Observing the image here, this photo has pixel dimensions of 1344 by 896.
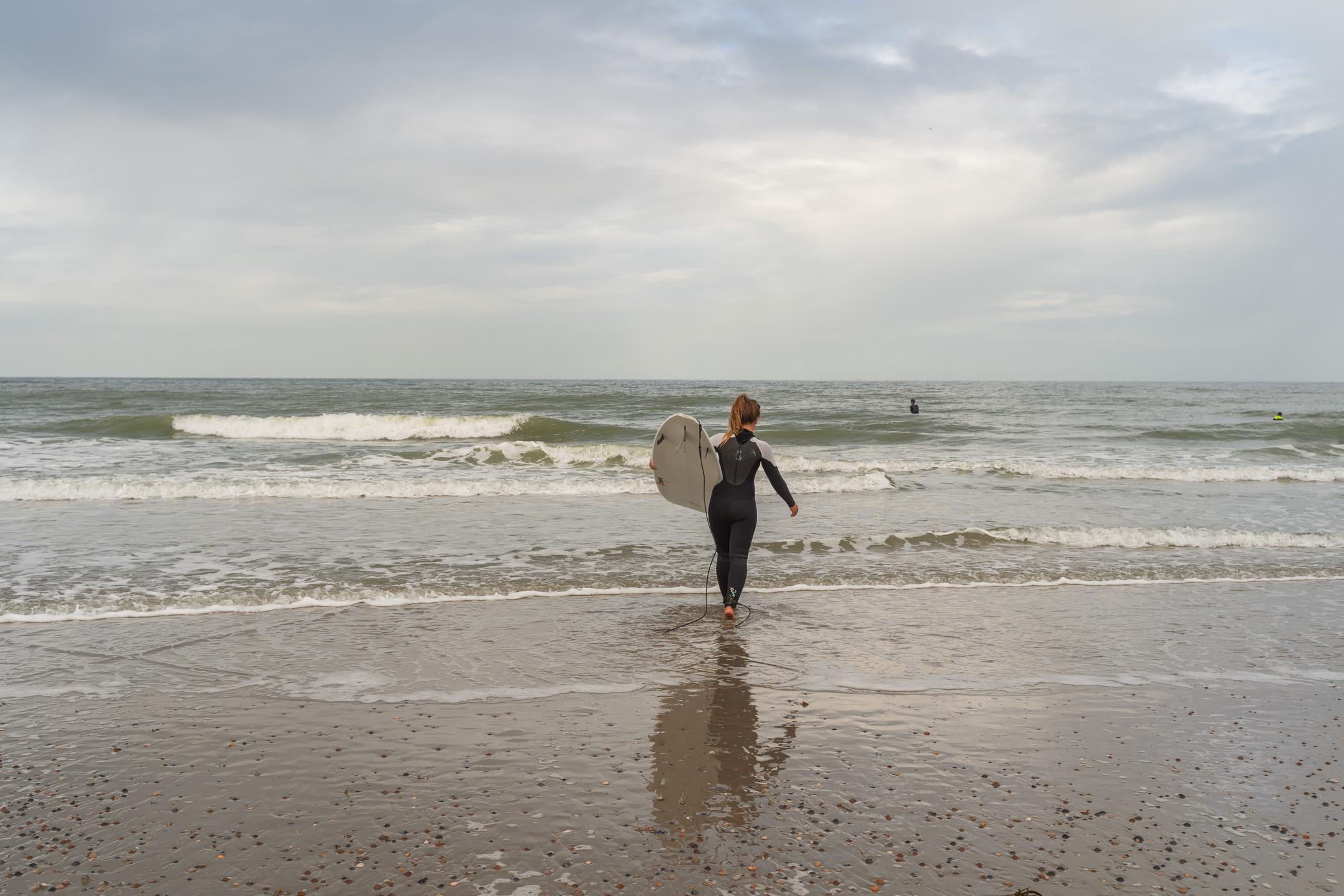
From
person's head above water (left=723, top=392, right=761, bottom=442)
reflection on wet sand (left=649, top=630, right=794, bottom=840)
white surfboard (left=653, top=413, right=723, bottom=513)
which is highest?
person's head above water (left=723, top=392, right=761, bottom=442)

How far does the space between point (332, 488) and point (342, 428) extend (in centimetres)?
1673

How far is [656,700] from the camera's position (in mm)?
5242

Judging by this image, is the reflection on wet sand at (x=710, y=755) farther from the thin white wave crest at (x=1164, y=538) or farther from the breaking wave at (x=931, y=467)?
the breaking wave at (x=931, y=467)

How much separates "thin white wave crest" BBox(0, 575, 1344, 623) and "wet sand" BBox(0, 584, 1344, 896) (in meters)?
0.38

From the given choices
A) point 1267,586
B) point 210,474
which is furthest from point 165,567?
point 1267,586

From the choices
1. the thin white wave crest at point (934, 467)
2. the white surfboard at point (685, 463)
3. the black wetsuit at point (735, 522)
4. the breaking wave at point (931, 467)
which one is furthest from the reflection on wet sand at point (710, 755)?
the breaking wave at point (931, 467)

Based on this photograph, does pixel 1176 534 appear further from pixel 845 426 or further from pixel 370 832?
pixel 845 426

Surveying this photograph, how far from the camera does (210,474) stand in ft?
55.5

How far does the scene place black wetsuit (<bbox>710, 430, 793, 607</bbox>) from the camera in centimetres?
721

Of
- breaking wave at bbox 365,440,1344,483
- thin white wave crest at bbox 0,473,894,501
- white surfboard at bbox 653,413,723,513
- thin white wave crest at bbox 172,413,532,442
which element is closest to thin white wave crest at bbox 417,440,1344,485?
breaking wave at bbox 365,440,1344,483

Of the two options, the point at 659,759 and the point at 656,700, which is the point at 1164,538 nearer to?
the point at 656,700

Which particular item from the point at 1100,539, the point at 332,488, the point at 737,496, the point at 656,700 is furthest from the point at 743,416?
the point at 332,488

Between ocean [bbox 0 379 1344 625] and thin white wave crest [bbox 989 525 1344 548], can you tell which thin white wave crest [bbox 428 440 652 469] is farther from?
thin white wave crest [bbox 989 525 1344 548]

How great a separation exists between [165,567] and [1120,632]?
9.36 m
